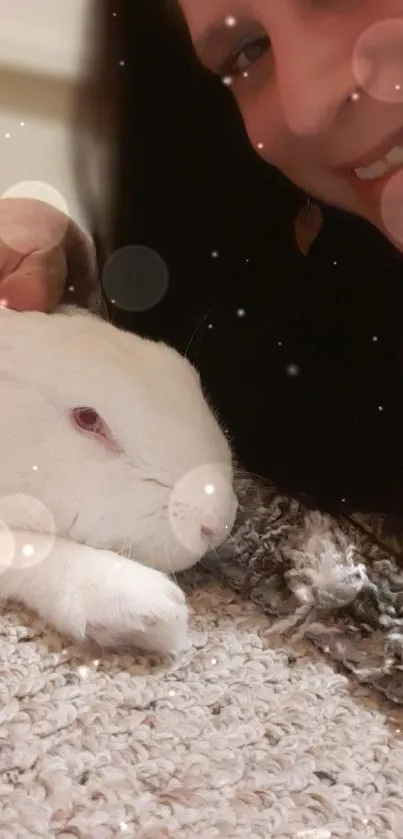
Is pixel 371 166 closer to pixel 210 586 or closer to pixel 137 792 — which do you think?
pixel 210 586

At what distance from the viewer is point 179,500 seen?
0.57 meters

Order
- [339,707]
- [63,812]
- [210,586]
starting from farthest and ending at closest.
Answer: [210,586] < [339,707] < [63,812]

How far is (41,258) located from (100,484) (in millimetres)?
204

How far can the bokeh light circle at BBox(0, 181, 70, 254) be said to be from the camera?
26.6 inches

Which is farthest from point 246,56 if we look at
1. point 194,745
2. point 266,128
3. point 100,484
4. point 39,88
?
point 194,745

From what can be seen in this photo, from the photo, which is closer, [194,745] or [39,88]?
[194,745]

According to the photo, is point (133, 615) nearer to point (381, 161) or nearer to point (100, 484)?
point (100, 484)

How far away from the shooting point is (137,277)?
72cm

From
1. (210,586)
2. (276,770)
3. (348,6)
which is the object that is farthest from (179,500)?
(348,6)

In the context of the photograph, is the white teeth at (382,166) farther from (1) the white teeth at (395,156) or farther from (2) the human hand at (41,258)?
(2) the human hand at (41,258)

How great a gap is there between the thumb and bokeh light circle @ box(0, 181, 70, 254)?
1cm

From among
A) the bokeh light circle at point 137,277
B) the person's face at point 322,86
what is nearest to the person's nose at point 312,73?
the person's face at point 322,86

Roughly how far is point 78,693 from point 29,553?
0.32ft

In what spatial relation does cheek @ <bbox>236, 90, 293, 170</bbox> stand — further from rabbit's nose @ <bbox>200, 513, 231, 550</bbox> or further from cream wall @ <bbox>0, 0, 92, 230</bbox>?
rabbit's nose @ <bbox>200, 513, 231, 550</bbox>
